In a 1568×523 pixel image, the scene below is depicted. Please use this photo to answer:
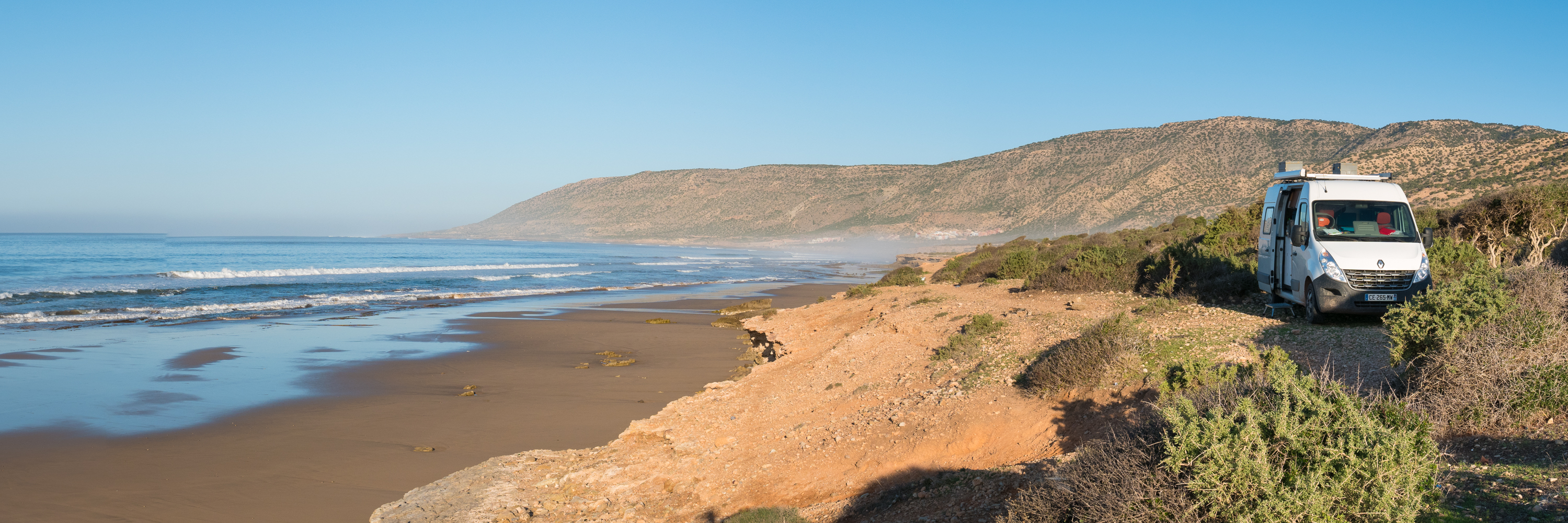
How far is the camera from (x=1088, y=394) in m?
7.73

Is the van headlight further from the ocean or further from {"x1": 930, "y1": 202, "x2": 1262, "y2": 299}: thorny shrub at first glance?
the ocean

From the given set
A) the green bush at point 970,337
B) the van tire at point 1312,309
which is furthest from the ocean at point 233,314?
the van tire at point 1312,309

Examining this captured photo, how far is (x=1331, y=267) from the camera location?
9625 millimetres

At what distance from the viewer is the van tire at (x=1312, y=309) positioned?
9656mm

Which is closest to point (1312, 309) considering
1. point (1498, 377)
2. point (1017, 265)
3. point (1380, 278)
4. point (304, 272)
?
point (1380, 278)

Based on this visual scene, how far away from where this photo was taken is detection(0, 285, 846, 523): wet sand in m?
7.97

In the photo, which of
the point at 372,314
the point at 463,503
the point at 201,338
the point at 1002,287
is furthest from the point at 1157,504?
the point at 372,314

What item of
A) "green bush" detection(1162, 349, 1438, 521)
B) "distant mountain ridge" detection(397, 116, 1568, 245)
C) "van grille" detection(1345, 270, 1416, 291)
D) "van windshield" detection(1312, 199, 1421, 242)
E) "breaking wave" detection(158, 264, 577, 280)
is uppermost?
"distant mountain ridge" detection(397, 116, 1568, 245)

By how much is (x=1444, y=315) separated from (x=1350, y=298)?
3.67 metres

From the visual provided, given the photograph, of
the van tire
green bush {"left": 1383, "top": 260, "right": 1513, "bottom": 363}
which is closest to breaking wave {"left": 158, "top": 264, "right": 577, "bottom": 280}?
the van tire

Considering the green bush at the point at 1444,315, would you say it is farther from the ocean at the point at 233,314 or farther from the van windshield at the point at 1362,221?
the ocean at the point at 233,314

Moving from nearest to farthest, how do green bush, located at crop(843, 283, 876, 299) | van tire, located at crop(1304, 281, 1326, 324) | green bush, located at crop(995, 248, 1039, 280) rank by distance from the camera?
van tire, located at crop(1304, 281, 1326, 324)
green bush, located at crop(995, 248, 1039, 280)
green bush, located at crop(843, 283, 876, 299)

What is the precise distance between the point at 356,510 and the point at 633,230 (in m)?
148

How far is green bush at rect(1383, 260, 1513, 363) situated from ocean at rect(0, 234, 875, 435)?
14005 mm
